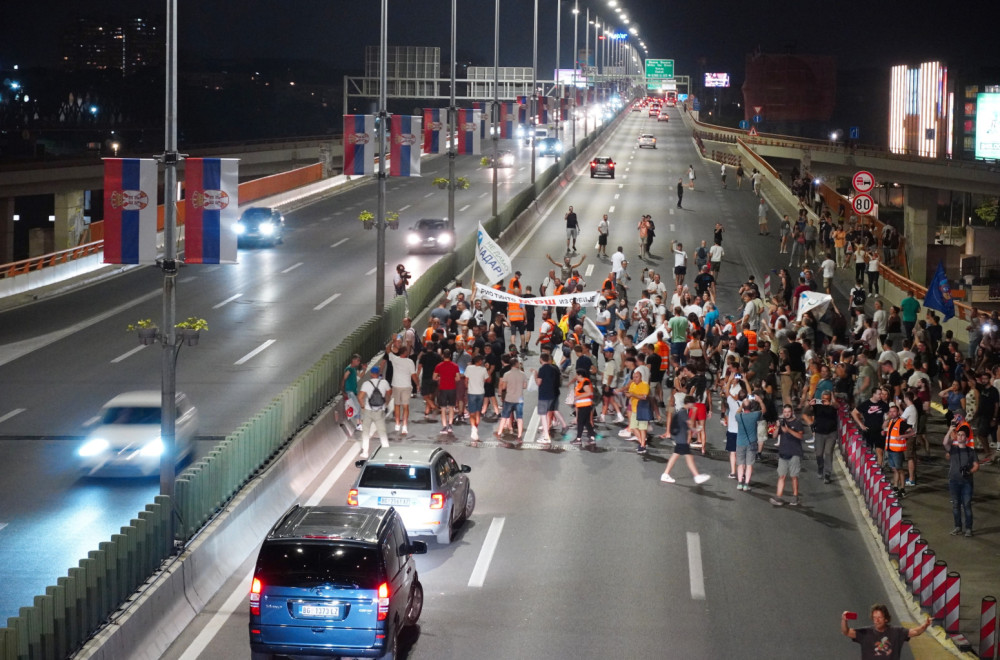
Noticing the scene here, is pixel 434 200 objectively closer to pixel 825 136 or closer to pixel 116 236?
pixel 116 236

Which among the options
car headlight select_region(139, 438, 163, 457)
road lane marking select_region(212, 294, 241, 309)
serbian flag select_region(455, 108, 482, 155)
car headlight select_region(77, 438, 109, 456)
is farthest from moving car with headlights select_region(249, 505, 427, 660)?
serbian flag select_region(455, 108, 482, 155)

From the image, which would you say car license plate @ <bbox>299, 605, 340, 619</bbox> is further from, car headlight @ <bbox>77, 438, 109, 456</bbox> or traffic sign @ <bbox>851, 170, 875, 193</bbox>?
traffic sign @ <bbox>851, 170, 875, 193</bbox>

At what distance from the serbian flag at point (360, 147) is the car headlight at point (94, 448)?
14.0m

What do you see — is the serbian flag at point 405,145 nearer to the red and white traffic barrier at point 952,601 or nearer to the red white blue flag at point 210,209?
the red white blue flag at point 210,209

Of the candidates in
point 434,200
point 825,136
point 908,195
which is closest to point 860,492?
point 434,200

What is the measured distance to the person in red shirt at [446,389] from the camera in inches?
922

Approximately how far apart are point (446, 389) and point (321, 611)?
446 inches

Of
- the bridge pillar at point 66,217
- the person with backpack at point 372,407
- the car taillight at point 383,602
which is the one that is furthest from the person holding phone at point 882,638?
the bridge pillar at point 66,217

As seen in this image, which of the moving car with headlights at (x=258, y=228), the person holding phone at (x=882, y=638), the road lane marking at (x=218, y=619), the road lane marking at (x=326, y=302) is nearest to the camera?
the person holding phone at (x=882, y=638)

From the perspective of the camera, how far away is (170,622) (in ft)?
46.5

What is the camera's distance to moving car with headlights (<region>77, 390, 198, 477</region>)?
20.5 meters

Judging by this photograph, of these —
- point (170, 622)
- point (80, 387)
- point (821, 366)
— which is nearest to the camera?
point (170, 622)

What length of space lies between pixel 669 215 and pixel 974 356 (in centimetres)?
2995

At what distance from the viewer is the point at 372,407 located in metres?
22.2
